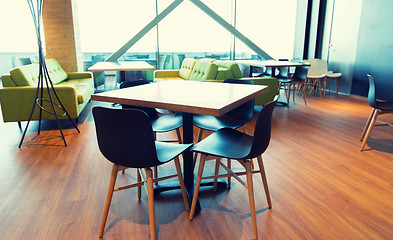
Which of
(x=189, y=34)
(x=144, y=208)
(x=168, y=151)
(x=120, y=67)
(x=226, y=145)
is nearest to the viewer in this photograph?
(x=168, y=151)

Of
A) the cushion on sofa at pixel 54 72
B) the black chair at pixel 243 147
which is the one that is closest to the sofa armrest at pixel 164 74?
the cushion on sofa at pixel 54 72

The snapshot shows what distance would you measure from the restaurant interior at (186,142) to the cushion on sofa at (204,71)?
0.03m

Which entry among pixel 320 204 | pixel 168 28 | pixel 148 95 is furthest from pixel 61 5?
pixel 320 204

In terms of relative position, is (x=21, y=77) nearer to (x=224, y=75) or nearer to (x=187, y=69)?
(x=224, y=75)

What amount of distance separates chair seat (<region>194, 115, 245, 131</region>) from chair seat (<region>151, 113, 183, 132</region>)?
0.16m

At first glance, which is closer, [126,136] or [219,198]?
[126,136]

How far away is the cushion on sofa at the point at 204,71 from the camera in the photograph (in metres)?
4.50

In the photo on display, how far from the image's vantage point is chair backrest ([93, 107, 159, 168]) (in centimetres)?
140

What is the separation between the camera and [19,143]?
11.1 feet

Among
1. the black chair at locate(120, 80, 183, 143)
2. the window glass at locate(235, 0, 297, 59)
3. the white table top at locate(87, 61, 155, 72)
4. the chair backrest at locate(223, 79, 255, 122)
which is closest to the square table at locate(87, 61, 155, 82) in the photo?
the white table top at locate(87, 61, 155, 72)

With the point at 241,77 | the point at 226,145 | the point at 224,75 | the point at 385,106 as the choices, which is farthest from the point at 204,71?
the point at 226,145

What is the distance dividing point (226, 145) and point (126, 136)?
27.4 inches

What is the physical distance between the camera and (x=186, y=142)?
2.08 meters

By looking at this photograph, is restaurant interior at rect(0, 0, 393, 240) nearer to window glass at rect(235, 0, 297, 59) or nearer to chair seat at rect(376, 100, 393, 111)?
chair seat at rect(376, 100, 393, 111)
